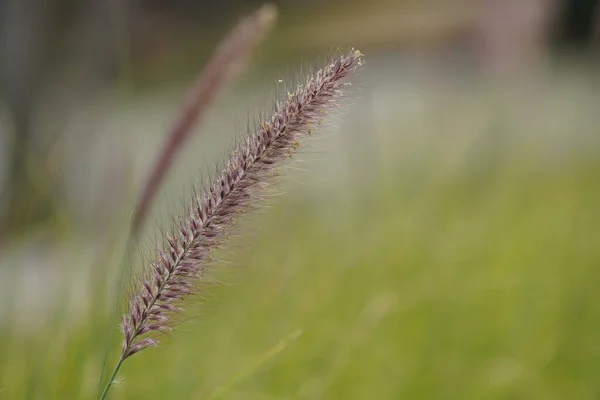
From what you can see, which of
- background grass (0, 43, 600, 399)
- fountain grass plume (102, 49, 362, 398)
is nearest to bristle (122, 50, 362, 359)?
fountain grass plume (102, 49, 362, 398)

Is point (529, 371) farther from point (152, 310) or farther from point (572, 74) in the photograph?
point (572, 74)

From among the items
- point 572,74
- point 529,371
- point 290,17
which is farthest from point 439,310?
point 572,74

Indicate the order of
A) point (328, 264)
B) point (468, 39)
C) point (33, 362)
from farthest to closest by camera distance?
point (468, 39) → point (328, 264) → point (33, 362)

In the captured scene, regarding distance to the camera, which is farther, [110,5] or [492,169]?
[492,169]

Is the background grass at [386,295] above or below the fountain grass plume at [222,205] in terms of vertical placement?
below

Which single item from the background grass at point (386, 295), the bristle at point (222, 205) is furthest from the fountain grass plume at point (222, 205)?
the background grass at point (386, 295)

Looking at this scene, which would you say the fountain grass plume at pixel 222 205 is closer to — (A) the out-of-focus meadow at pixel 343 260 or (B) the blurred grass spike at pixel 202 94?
(A) the out-of-focus meadow at pixel 343 260

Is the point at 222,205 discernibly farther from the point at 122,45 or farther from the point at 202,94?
the point at 122,45
